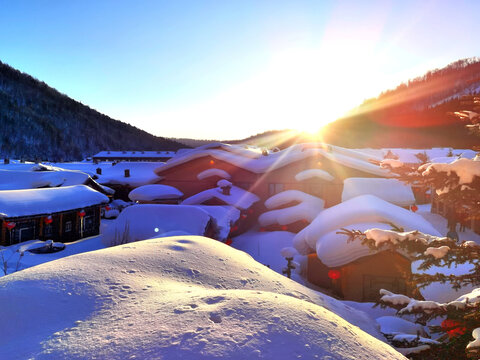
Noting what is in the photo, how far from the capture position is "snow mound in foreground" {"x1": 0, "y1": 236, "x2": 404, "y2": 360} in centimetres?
249

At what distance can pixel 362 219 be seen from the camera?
35.8 ft

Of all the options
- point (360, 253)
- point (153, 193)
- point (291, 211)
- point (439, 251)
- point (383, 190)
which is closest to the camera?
point (439, 251)

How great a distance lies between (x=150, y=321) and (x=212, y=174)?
22.3 meters

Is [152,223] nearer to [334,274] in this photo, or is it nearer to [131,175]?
[334,274]

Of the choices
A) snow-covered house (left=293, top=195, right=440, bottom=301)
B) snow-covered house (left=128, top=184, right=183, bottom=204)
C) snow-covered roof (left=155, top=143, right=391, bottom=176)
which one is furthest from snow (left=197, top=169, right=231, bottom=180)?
snow-covered house (left=293, top=195, right=440, bottom=301)

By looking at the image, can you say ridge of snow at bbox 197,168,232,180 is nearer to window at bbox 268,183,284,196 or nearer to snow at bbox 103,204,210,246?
window at bbox 268,183,284,196

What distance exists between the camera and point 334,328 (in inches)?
119

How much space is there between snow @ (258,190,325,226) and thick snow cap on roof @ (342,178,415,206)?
2877mm

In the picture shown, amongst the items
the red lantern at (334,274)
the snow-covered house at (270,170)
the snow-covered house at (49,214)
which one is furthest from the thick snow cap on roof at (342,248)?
the snow-covered house at (49,214)

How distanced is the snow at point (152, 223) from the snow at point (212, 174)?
1029 centimetres

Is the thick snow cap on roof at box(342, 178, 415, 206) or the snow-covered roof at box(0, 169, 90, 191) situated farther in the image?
the snow-covered roof at box(0, 169, 90, 191)

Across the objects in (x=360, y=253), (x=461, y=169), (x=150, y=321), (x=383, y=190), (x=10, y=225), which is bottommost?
(x=10, y=225)

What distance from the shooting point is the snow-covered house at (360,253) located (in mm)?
10195

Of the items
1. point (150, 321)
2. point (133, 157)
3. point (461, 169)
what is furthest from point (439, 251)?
point (133, 157)
